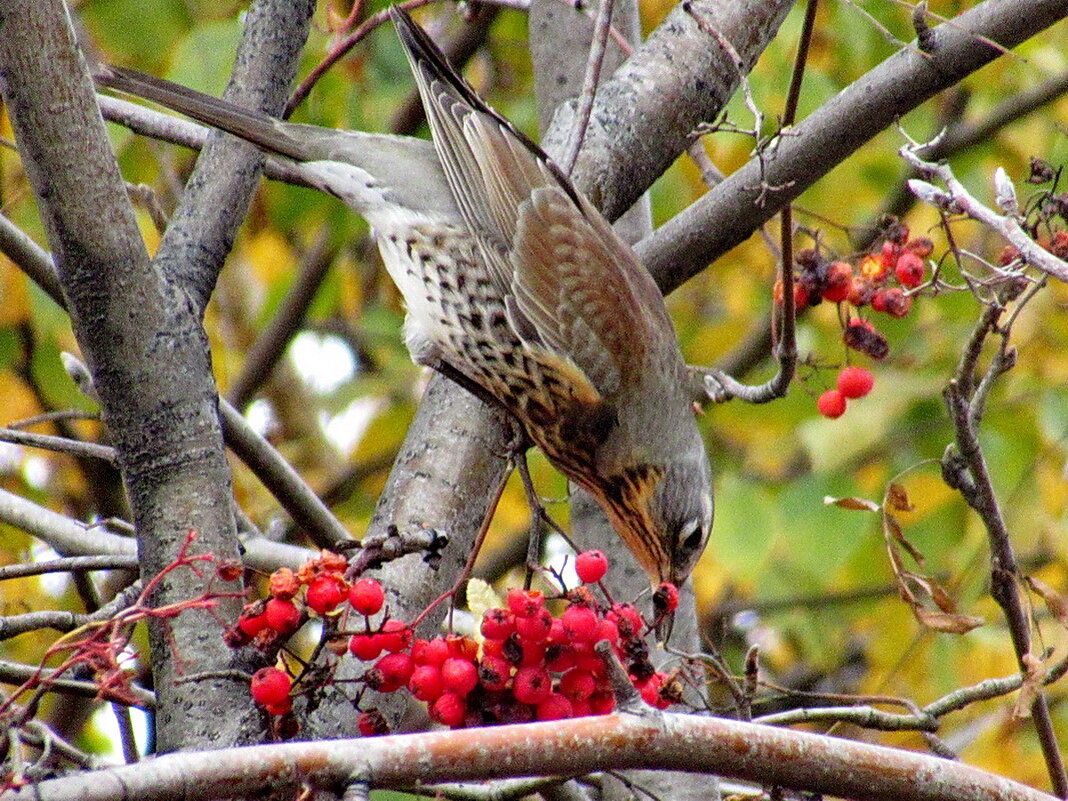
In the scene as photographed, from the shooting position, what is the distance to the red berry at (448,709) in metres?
2.22

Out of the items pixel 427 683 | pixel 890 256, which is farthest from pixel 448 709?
pixel 890 256

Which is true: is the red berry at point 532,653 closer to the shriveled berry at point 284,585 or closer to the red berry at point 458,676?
the red berry at point 458,676

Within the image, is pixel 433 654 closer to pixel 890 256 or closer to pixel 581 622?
pixel 581 622

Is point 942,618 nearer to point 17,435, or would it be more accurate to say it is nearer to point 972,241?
point 17,435

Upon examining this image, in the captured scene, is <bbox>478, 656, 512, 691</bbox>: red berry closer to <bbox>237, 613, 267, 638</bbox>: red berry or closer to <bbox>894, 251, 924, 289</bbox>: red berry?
<bbox>237, 613, 267, 638</bbox>: red berry

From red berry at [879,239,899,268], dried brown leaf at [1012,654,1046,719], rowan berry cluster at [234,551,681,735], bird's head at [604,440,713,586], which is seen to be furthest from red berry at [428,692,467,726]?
red berry at [879,239,899,268]

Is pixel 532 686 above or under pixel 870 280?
under

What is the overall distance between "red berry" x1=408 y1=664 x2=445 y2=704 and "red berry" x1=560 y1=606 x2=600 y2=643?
0.71 ft

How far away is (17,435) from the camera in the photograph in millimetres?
2865

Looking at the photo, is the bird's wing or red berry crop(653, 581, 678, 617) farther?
the bird's wing

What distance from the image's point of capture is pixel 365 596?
222 cm

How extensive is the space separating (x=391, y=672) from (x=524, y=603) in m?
0.25

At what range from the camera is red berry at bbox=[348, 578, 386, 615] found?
2.21 m

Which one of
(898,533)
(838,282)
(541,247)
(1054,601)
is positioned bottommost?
(1054,601)
